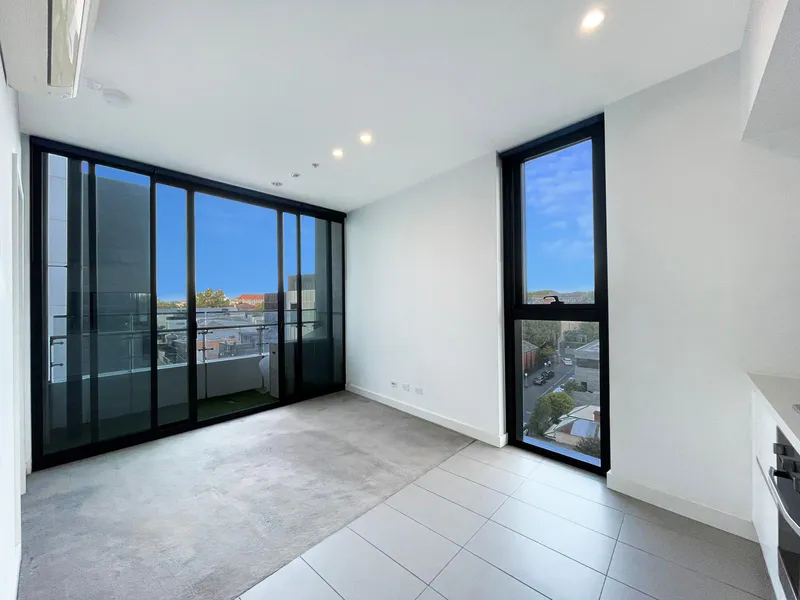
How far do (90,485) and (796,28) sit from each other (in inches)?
195

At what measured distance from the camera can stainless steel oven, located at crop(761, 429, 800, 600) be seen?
48.9 inches

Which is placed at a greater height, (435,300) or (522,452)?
(435,300)

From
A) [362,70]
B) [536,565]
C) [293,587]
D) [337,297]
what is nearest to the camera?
[293,587]

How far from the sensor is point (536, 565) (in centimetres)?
178

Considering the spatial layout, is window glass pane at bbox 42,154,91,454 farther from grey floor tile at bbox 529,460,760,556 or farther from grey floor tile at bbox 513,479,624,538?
grey floor tile at bbox 529,460,760,556

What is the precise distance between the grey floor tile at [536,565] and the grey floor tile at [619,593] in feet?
0.10

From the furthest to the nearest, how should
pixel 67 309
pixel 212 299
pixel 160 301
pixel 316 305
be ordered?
pixel 316 305
pixel 212 299
pixel 160 301
pixel 67 309

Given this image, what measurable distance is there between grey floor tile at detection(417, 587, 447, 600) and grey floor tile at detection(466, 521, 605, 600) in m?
0.36

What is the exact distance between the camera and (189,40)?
6.10 ft

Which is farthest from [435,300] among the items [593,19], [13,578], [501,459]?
[13,578]

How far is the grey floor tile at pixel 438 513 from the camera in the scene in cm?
206

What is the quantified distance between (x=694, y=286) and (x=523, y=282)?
134cm

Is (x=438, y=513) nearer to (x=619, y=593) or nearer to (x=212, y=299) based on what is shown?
(x=619, y=593)

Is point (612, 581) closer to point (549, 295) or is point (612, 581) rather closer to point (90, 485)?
point (549, 295)
